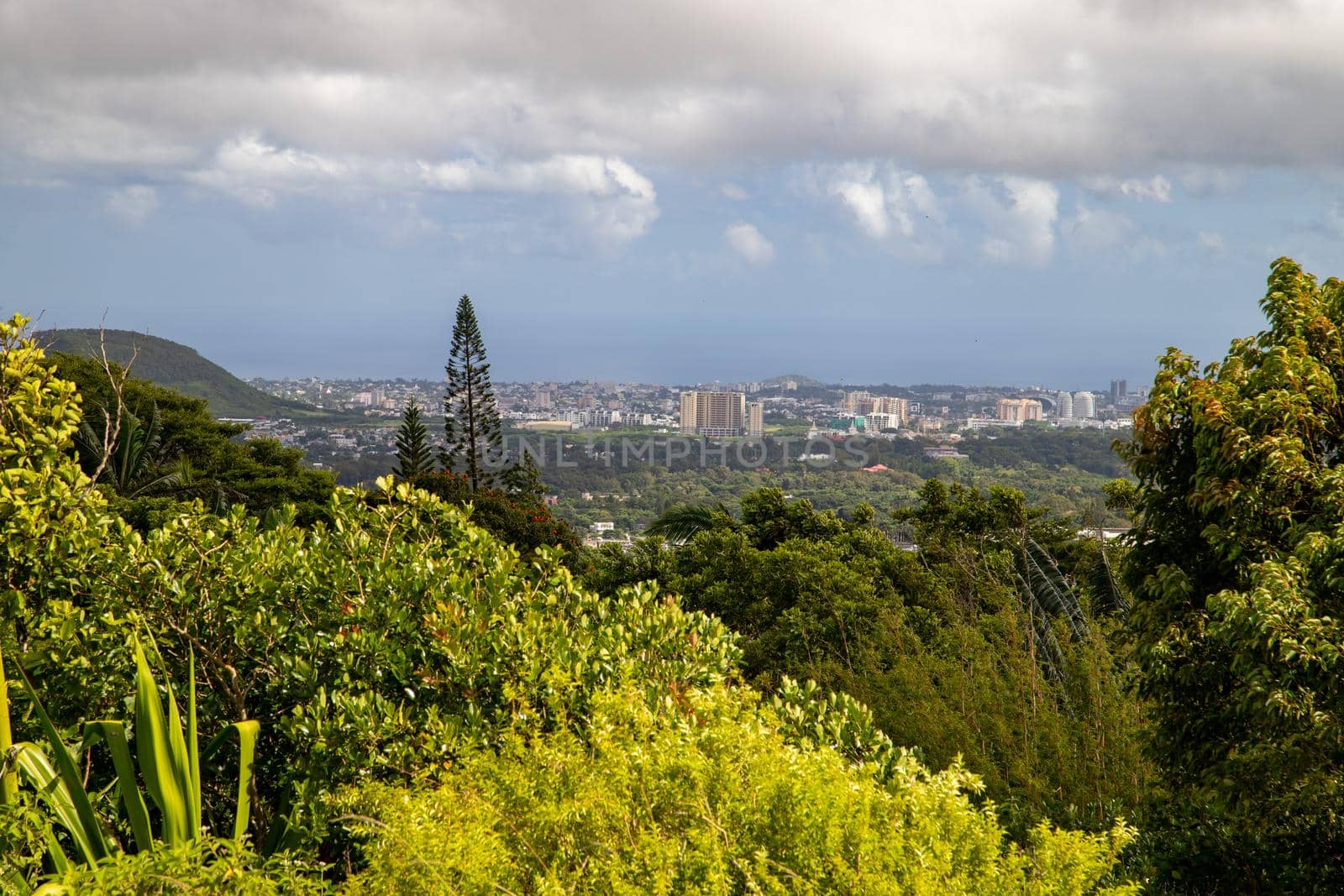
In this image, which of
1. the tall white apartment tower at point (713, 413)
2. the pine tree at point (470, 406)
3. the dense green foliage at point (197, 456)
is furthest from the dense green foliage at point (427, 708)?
the tall white apartment tower at point (713, 413)

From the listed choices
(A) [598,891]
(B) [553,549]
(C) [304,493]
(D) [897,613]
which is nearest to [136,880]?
(A) [598,891]

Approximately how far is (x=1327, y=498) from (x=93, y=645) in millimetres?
4937

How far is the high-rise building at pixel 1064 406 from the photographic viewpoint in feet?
320

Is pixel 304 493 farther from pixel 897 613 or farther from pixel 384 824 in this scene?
pixel 384 824

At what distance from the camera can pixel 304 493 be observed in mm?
21266

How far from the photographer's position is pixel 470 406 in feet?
83.5

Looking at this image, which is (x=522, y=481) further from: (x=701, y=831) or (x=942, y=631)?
(x=701, y=831)

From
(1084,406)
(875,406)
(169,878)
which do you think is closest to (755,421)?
(875,406)

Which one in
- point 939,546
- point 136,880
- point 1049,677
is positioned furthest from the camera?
point 939,546

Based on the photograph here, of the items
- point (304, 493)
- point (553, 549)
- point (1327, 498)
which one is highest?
point (1327, 498)

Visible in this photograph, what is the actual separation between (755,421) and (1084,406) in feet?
113

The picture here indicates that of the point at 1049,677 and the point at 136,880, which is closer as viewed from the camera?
the point at 136,880

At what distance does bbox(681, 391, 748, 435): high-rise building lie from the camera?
97.6 metres

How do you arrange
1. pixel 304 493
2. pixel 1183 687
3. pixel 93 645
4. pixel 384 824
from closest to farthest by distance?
1. pixel 384 824
2. pixel 93 645
3. pixel 1183 687
4. pixel 304 493
